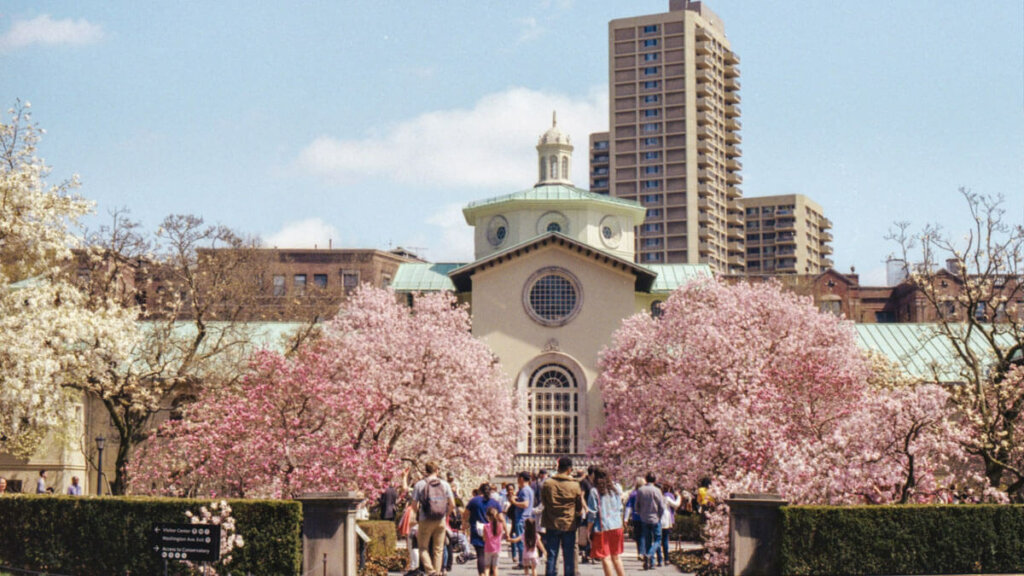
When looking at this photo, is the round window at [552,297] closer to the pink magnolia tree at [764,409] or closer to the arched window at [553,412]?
the arched window at [553,412]

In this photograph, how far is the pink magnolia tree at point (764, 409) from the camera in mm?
28328

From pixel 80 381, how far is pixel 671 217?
99.5 m

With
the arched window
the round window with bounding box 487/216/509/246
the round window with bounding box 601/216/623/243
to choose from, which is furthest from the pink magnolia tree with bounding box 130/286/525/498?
the round window with bounding box 601/216/623/243

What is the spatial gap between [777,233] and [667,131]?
928 inches

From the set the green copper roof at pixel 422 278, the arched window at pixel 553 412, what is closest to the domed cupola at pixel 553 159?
the green copper roof at pixel 422 278

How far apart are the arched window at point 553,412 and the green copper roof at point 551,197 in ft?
41.0

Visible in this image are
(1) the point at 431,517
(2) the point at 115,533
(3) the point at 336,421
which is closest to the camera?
(1) the point at 431,517

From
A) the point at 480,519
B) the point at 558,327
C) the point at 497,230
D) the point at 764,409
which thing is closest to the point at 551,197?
the point at 497,230

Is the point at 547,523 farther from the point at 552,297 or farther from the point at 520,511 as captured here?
the point at 552,297

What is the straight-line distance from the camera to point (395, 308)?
49.9m

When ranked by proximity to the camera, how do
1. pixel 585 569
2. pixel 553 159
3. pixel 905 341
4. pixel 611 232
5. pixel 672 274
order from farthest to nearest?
pixel 553 159
pixel 611 232
pixel 672 274
pixel 905 341
pixel 585 569

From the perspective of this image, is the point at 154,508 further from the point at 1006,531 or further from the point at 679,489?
the point at 679,489

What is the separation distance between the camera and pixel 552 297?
2104 inches

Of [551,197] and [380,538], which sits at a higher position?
[551,197]
